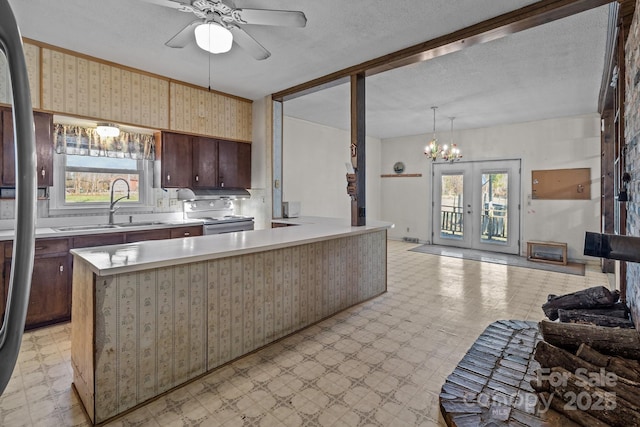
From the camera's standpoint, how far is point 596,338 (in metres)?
1.59

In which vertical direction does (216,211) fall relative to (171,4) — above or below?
below

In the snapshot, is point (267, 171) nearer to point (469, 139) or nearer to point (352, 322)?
point (352, 322)

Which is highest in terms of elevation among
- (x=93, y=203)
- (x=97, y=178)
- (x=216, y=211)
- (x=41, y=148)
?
(x=41, y=148)

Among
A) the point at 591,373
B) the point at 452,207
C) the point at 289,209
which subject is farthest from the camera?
the point at 452,207

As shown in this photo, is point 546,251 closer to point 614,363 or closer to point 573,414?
point 614,363

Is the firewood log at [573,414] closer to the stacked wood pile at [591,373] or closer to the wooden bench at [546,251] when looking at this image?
the stacked wood pile at [591,373]

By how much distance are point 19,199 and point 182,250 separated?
1772mm

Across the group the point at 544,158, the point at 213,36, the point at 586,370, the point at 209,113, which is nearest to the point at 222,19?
the point at 213,36

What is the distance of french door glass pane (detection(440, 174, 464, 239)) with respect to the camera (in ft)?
24.0

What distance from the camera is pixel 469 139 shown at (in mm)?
7027

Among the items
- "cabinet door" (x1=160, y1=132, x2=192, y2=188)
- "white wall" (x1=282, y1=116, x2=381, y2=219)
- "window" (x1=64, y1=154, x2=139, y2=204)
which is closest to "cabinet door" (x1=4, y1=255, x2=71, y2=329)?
"window" (x1=64, y1=154, x2=139, y2=204)

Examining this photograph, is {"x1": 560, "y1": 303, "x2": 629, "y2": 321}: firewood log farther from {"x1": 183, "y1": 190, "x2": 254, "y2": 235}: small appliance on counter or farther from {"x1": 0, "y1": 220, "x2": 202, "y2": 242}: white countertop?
{"x1": 0, "y1": 220, "x2": 202, "y2": 242}: white countertop

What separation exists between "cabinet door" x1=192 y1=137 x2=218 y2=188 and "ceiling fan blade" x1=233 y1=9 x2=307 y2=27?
8.04 ft

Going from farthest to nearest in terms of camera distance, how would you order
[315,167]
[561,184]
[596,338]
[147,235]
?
[315,167], [561,184], [147,235], [596,338]
